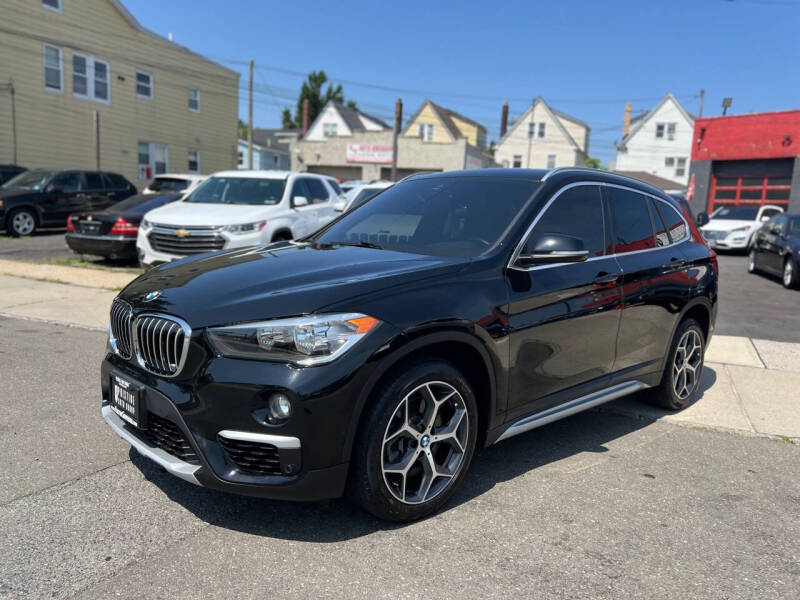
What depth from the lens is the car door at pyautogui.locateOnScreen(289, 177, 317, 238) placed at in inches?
417

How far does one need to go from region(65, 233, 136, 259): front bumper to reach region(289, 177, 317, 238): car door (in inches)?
125

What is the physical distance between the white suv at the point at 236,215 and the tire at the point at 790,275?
8911 mm

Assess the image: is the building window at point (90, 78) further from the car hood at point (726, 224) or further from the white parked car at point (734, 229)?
the car hood at point (726, 224)

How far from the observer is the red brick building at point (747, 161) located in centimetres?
2659

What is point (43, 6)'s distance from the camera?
22.5m

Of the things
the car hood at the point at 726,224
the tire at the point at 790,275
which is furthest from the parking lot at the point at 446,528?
the car hood at the point at 726,224

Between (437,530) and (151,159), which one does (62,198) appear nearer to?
(151,159)

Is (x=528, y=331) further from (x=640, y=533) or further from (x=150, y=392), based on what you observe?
(x=150, y=392)

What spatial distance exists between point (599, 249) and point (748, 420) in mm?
2089

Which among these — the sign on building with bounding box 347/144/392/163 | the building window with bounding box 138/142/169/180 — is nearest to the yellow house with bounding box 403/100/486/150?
the sign on building with bounding box 347/144/392/163

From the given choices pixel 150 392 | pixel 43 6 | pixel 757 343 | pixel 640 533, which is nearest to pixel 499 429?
pixel 640 533

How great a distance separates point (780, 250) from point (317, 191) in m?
9.42

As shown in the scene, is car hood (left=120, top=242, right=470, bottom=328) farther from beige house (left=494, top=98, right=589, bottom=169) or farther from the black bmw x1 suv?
beige house (left=494, top=98, right=589, bottom=169)

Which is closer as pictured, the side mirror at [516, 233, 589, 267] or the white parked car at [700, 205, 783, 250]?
the side mirror at [516, 233, 589, 267]
